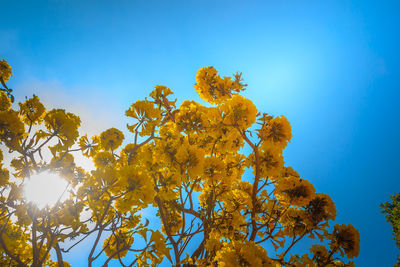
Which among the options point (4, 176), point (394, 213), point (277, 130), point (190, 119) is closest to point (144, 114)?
point (190, 119)

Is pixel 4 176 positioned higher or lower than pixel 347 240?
lower

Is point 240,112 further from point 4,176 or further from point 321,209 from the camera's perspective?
point 4,176

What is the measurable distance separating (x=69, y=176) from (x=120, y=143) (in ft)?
3.83

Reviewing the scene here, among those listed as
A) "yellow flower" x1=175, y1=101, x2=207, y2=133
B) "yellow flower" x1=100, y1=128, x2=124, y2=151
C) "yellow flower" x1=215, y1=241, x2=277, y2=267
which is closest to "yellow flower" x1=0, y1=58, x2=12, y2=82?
"yellow flower" x1=100, y1=128, x2=124, y2=151

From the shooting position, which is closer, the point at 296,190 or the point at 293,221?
the point at 296,190

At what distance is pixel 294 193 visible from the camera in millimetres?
2971

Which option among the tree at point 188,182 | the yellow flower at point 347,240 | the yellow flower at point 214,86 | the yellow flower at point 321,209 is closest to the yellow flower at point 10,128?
the tree at point 188,182

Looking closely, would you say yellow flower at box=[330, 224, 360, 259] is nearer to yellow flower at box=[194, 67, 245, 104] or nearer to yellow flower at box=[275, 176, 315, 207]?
yellow flower at box=[275, 176, 315, 207]

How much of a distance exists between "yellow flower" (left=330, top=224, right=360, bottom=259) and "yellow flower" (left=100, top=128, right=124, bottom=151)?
15.3ft

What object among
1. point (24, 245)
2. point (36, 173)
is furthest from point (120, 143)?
point (24, 245)

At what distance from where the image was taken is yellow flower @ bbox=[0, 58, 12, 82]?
378 centimetres

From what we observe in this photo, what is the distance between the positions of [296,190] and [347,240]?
124cm

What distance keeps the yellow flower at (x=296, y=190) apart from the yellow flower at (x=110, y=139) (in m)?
3.54

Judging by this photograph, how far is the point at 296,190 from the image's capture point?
296 centimetres
